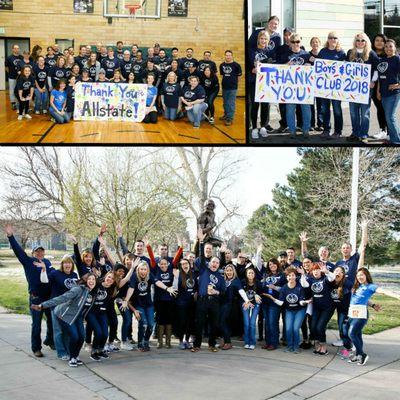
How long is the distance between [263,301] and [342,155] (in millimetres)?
13221

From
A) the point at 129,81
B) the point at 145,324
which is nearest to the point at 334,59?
the point at 129,81

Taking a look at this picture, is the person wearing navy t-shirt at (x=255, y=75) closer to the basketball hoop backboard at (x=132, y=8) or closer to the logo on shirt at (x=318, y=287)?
the logo on shirt at (x=318, y=287)

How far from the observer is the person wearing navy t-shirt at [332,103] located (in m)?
9.93

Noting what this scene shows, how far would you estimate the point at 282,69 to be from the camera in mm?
10039

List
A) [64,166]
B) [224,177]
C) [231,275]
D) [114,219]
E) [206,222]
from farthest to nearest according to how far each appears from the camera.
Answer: [224,177]
[64,166]
[114,219]
[206,222]
[231,275]

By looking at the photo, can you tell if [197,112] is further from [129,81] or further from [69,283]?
[69,283]

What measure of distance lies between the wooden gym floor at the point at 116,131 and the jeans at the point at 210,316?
375 centimetres

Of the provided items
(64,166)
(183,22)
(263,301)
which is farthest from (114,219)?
(263,301)

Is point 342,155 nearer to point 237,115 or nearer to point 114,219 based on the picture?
point 114,219

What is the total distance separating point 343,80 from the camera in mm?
9938

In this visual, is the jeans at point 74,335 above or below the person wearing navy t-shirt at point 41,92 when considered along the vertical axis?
below

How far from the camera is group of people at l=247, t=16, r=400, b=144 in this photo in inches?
382

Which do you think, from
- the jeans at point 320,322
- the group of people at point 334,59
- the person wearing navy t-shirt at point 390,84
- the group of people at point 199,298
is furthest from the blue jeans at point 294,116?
the jeans at point 320,322

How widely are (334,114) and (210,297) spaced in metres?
3.80
